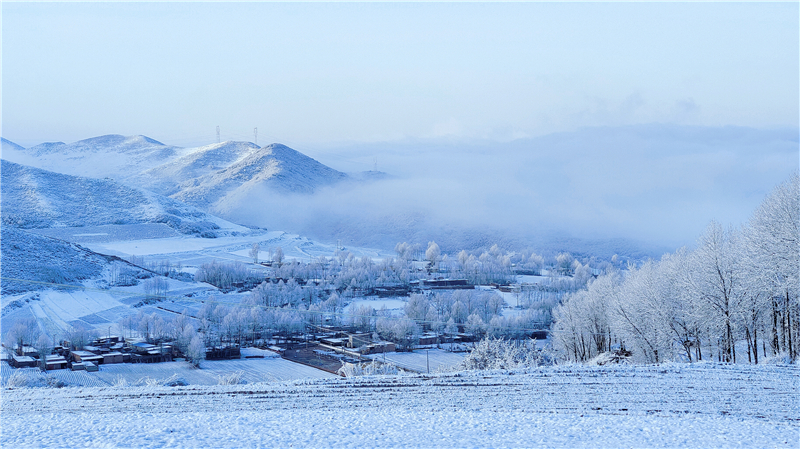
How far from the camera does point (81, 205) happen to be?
120 metres

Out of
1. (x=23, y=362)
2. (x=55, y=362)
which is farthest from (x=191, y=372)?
(x=23, y=362)

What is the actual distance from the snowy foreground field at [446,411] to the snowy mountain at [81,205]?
10580 centimetres

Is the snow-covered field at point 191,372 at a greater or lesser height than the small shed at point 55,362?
lesser

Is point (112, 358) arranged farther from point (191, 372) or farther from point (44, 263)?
point (44, 263)

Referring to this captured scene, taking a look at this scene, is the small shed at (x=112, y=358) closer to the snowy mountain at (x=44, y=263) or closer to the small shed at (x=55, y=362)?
the small shed at (x=55, y=362)

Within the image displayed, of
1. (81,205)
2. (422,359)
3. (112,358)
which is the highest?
(81,205)

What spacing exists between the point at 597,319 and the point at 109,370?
25.9 m

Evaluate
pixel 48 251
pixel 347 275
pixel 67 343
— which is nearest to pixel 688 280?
pixel 67 343

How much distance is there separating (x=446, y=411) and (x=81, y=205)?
129949mm

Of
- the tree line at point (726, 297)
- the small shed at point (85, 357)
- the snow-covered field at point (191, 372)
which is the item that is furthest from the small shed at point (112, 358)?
the tree line at point (726, 297)

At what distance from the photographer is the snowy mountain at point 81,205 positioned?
109m

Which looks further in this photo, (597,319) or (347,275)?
(347,275)

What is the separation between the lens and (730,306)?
20547 mm

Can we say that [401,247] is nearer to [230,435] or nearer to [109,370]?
[109,370]
